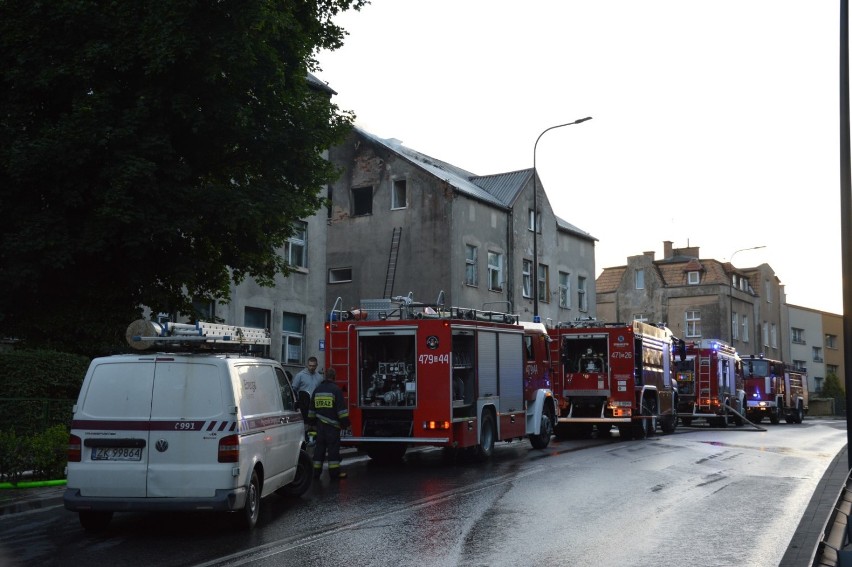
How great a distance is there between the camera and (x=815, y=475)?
1473 centimetres

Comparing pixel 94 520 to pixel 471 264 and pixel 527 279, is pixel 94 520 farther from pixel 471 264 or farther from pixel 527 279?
pixel 527 279

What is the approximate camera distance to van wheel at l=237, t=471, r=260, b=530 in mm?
9141

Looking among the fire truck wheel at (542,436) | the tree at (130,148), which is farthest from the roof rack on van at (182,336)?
the fire truck wheel at (542,436)

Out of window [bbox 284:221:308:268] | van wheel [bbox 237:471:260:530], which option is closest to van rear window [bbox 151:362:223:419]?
van wheel [bbox 237:471:260:530]

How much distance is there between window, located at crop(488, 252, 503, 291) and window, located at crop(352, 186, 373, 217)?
5378mm

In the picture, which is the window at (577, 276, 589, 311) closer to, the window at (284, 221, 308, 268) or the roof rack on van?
the window at (284, 221, 308, 268)

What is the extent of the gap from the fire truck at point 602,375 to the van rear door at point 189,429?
14.8m

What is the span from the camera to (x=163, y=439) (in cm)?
880

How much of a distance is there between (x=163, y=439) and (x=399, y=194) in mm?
28545

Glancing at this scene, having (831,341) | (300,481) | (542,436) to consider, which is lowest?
(542,436)

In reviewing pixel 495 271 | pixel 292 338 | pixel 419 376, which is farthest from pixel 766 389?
pixel 419 376

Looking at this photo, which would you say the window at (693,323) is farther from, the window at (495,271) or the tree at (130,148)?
the tree at (130,148)

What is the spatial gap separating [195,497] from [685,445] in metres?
15.0

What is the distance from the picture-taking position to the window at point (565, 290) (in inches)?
1713
